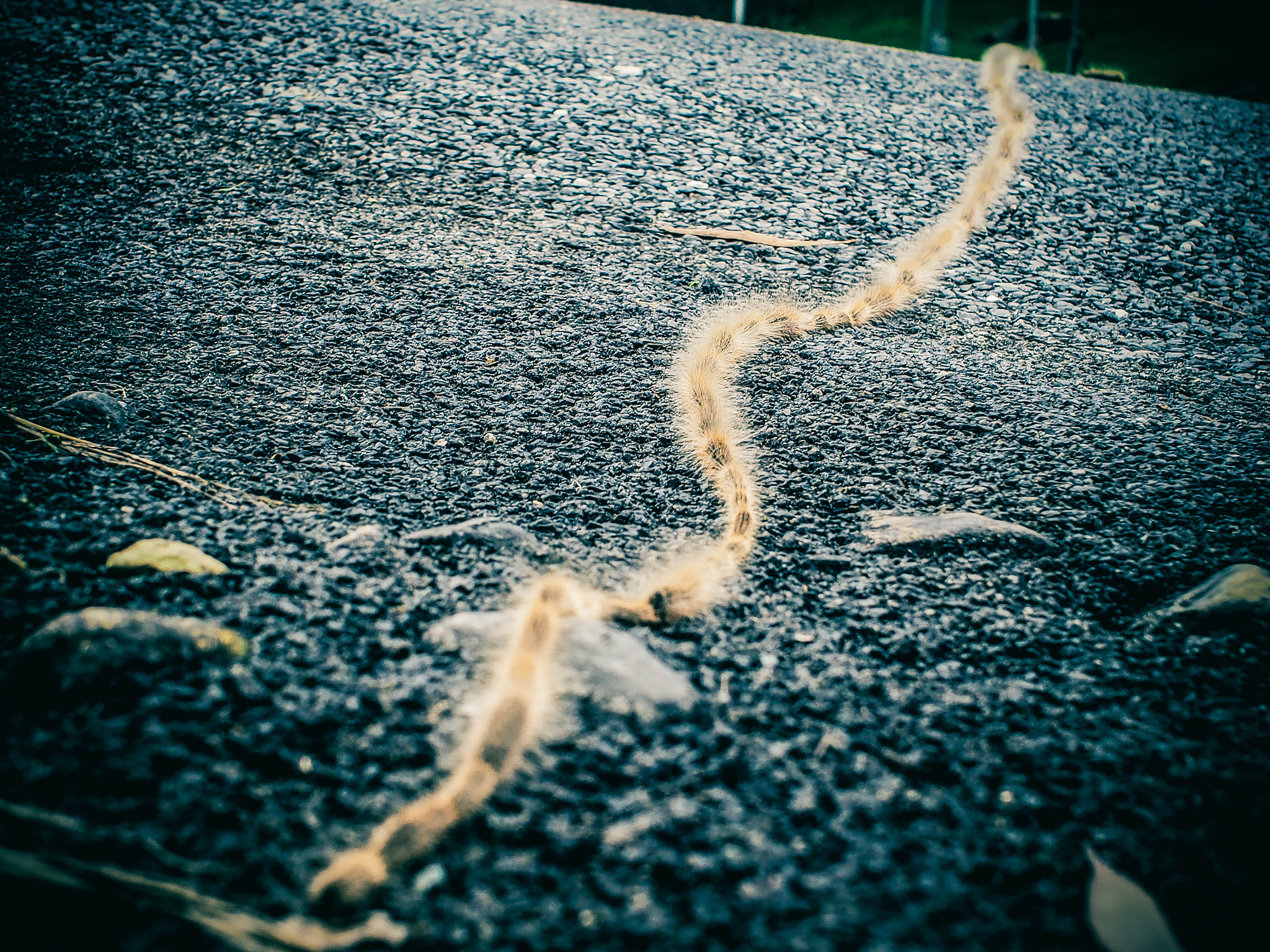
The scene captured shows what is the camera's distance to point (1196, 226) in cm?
177

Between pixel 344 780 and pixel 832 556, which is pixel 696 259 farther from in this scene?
pixel 344 780

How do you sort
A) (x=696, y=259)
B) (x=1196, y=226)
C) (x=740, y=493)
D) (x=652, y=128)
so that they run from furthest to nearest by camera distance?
(x=652, y=128) → (x=1196, y=226) → (x=696, y=259) → (x=740, y=493)

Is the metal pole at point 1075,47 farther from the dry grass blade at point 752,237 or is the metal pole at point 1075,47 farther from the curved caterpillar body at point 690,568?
the dry grass blade at point 752,237

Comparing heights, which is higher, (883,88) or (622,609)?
(883,88)

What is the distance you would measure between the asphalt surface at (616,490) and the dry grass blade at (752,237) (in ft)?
0.17

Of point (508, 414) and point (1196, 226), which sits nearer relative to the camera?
point (508, 414)

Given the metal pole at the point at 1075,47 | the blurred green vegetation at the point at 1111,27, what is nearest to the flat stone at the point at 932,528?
the metal pole at the point at 1075,47

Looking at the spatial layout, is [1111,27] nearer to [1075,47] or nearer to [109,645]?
[1075,47]

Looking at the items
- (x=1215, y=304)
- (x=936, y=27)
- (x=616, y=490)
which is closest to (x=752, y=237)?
(x=616, y=490)

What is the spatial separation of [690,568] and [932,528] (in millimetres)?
356

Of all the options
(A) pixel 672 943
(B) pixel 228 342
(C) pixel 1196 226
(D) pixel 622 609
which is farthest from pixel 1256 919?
(C) pixel 1196 226

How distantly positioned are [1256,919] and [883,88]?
8.18 ft

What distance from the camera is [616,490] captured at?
107 cm

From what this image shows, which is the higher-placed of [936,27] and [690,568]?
[936,27]
